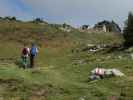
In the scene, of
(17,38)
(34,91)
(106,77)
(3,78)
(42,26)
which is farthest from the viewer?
(42,26)

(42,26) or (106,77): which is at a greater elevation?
(42,26)

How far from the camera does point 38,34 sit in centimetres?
9356

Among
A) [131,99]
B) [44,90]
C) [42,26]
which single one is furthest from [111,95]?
[42,26]

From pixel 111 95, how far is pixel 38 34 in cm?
7526

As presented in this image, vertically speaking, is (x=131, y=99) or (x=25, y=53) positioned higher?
(x=25, y=53)

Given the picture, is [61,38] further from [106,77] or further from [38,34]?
[106,77]

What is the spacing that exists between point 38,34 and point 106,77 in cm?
7128

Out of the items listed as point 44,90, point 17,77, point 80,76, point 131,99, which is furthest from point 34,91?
point 80,76

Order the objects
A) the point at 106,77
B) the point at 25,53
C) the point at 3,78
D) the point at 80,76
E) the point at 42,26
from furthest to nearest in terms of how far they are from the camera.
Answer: the point at 42,26 → the point at 25,53 → the point at 80,76 → the point at 106,77 → the point at 3,78

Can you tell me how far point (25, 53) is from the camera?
30.3 m

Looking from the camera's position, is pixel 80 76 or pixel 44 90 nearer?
pixel 44 90

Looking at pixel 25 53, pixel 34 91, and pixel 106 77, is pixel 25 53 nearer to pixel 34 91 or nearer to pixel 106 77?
pixel 106 77

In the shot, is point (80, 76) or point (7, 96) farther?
point (80, 76)

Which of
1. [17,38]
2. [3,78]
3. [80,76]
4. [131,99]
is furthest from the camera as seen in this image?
[17,38]
